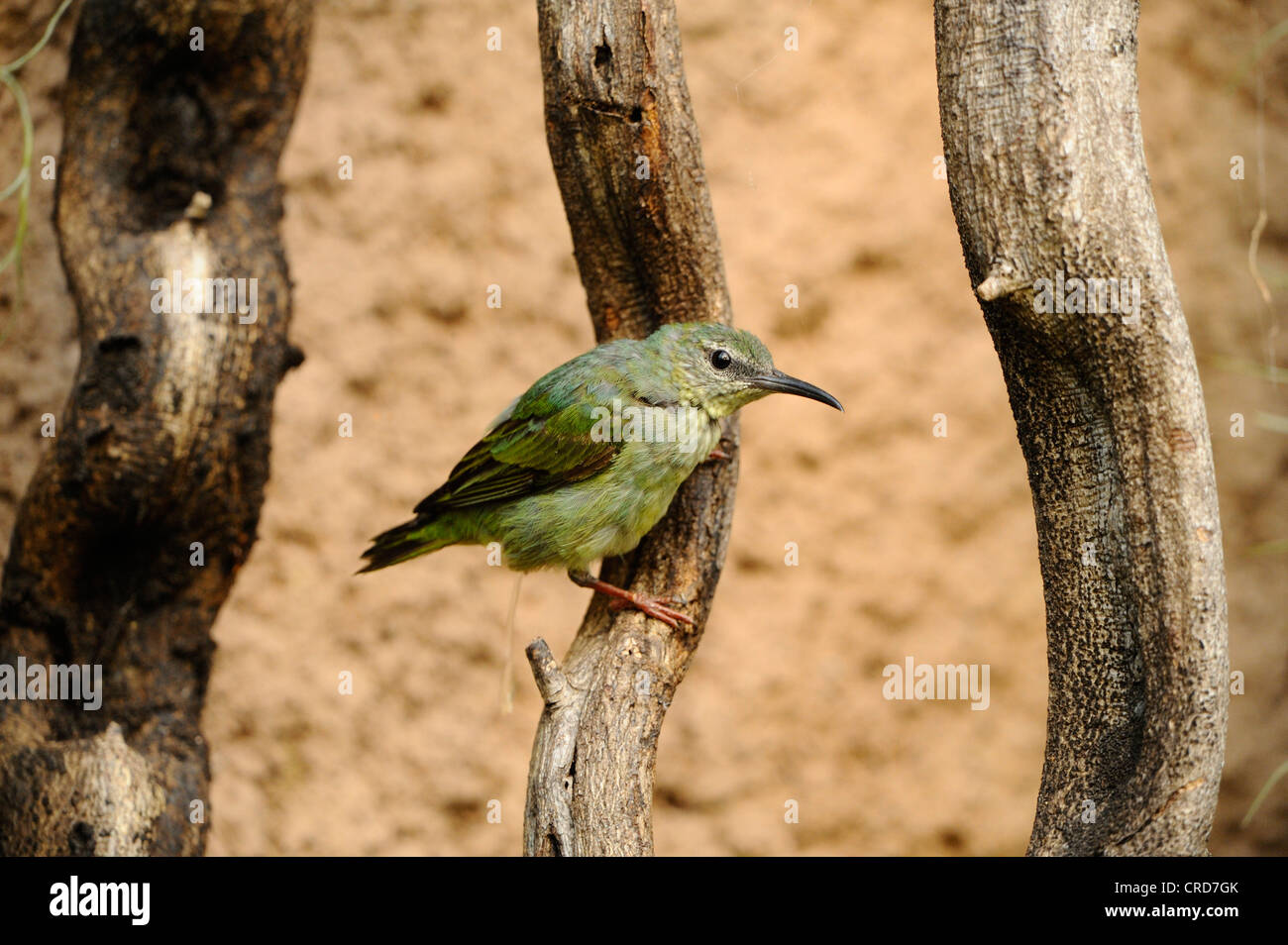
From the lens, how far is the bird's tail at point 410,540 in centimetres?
354

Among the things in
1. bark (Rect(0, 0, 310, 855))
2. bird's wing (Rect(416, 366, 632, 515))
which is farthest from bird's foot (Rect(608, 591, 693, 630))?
bark (Rect(0, 0, 310, 855))

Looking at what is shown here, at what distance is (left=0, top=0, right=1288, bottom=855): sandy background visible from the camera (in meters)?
5.08

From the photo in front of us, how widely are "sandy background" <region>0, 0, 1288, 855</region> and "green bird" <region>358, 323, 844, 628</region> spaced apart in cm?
176

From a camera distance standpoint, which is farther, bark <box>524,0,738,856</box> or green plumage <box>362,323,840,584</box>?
green plumage <box>362,323,840,584</box>

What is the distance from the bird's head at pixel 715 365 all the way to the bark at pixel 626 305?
166mm

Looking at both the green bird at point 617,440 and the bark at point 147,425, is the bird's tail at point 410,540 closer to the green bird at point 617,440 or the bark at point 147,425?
the green bird at point 617,440

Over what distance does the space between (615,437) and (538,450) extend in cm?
28

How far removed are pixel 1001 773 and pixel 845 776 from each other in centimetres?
80

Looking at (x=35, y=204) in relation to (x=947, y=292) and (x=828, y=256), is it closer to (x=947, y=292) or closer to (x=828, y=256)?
(x=828, y=256)

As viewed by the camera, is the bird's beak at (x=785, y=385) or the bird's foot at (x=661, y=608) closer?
the bird's foot at (x=661, y=608)

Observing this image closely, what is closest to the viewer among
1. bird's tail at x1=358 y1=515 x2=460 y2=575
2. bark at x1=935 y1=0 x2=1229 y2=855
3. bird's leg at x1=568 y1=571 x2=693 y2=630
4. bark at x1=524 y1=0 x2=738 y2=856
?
bark at x1=935 y1=0 x2=1229 y2=855

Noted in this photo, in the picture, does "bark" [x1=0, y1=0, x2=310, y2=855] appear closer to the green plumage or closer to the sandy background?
the green plumage

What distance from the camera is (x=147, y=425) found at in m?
3.25

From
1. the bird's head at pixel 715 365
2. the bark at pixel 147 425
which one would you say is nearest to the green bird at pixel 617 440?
the bird's head at pixel 715 365
